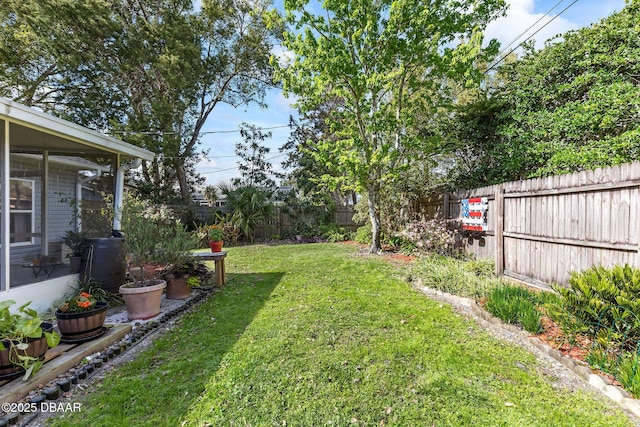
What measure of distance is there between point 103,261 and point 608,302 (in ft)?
19.3

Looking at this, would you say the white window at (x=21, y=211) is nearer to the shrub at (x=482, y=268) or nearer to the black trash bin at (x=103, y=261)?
the black trash bin at (x=103, y=261)

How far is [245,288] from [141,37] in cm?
1111

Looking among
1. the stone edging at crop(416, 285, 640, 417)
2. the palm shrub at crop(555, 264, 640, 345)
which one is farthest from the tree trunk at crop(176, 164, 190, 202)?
the palm shrub at crop(555, 264, 640, 345)

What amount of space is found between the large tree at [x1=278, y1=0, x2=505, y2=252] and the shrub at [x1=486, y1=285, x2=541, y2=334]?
4.27 meters

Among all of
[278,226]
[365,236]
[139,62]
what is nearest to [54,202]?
[365,236]

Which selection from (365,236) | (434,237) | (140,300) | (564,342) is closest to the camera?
(564,342)

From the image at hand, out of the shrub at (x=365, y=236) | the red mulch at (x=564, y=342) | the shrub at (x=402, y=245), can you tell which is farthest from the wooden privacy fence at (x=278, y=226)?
the red mulch at (x=564, y=342)

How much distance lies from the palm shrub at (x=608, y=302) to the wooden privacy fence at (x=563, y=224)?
85cm

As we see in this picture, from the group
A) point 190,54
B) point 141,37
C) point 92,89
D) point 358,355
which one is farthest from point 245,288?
point 92,89

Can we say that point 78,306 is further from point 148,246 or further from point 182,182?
point 182,182

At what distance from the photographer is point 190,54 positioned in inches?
448

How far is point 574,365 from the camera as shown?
2.41 m

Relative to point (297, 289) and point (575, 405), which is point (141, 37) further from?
point (575, 405)

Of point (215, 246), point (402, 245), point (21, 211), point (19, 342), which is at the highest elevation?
point (21, 211)
